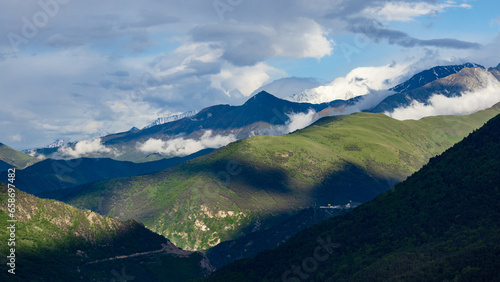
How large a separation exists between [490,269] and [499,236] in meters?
26.0

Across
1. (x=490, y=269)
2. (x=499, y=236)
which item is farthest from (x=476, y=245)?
(x=490, y=269)

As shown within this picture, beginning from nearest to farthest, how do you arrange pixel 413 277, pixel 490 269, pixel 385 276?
pixel 490 269, pixel 413 277, pixel 385 276

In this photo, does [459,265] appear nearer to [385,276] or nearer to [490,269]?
[490,269]

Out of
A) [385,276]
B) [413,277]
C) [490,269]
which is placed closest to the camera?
[490,269]

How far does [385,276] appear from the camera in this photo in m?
198

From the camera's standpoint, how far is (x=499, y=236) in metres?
192

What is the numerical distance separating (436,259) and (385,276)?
758 inches

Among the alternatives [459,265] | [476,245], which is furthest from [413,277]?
[476,245]

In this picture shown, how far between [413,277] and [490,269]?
987 inches

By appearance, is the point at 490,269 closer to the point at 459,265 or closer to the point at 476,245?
the point at 459,265

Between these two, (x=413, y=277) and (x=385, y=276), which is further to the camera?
(x=385, y=276)

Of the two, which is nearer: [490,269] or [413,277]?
[490,269]

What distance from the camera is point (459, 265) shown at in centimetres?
17912

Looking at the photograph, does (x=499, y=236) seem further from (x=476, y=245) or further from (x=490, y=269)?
(x=490, y=269)
